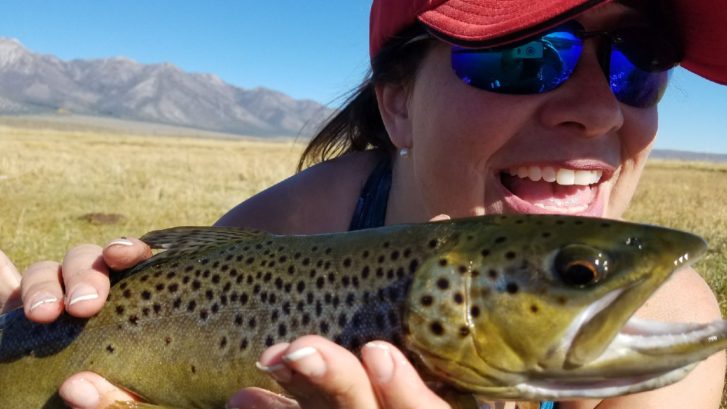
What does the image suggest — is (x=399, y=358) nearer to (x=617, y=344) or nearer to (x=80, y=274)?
(x=617, y=344)

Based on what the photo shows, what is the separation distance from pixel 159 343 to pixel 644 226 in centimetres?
171

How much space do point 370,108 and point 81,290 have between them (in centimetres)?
240

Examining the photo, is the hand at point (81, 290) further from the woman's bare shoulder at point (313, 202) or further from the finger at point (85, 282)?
the woman's bare shoulder at point (313, 202)

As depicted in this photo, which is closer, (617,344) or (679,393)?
(617,344)

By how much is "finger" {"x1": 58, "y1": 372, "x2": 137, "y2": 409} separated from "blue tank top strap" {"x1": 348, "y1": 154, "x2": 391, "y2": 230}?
1.89m

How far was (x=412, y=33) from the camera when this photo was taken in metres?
3.35

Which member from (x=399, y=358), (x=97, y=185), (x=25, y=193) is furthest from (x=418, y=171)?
(x=97, y=185)

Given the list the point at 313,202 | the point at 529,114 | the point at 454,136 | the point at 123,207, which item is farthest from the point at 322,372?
the point at 123,207

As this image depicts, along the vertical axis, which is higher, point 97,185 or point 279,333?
point 279,333

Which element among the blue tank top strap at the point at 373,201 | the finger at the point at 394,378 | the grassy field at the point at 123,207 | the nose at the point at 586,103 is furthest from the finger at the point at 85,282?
the grassy field at the point at 123,207

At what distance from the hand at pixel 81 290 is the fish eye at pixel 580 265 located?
1.58 metres

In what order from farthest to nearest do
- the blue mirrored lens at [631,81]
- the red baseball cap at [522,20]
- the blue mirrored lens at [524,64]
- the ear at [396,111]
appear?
1. the ear at [396,111]
2. the blue mirrored lens at [631,81]
3. the blue mirrored lens at [524,64]
4. the red baseball cap at [522,20]

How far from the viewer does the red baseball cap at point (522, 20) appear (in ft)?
8.88

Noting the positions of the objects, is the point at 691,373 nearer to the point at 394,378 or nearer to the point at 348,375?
the point at 394,378
